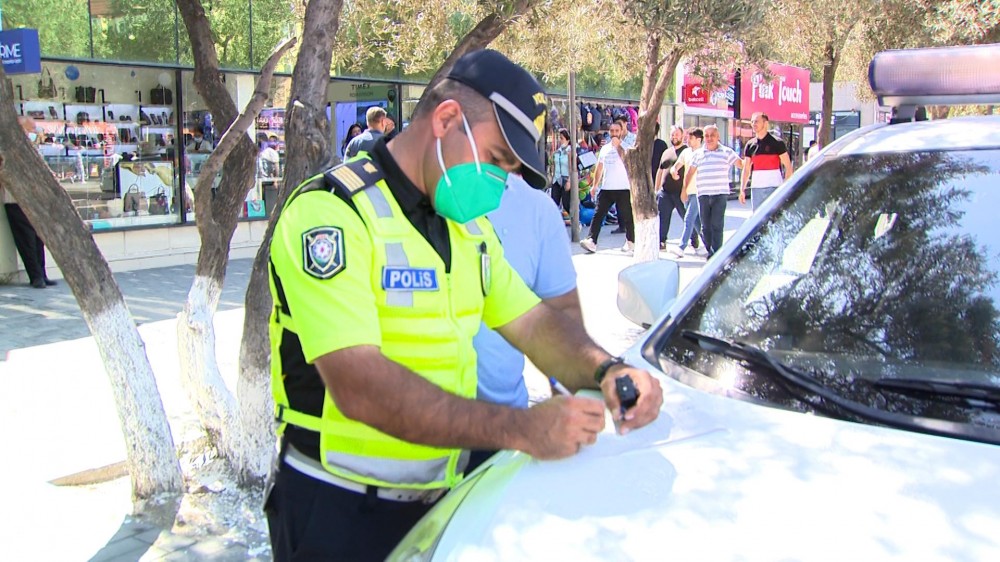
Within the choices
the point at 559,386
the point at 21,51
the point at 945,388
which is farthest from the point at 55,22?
the point at 945,388

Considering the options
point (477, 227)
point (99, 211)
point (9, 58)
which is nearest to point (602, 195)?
point (99, 211)

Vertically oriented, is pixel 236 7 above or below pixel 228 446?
above

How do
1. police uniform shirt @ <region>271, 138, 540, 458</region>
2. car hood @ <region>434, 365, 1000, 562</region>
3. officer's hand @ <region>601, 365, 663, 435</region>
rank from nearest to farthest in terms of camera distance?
car hood @ <region>434, 365, 1000, 562</region>
police uniform shirt @ <region>271, 138, 540, 458</region>
officer's hand @ <region>601, 365, 663, 435</region>

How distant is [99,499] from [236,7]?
32.3ft

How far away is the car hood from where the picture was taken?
1.66 m

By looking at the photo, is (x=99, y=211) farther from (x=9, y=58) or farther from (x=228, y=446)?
(x=228, y=446)

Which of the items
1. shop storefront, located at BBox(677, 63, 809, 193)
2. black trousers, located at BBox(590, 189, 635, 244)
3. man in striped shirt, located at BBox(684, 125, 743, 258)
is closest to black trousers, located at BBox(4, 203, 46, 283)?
black trousers, located at BBox(590, 189, 635, 244)

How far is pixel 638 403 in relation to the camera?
6.89 feet

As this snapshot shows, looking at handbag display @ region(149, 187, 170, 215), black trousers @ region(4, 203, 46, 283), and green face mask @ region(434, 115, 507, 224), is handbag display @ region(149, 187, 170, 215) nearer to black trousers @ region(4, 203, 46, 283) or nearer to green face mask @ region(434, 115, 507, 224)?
black trousers @ region(4, 203, 46, 283)

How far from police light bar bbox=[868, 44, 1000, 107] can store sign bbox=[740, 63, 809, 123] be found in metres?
24.2

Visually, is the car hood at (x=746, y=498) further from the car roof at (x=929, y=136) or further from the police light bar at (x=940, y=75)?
the police light bar at (x=940, y=75)

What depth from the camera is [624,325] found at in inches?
367

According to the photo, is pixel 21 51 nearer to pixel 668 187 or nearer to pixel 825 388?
pixel 668 187

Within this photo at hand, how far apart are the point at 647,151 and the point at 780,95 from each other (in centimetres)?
2112
